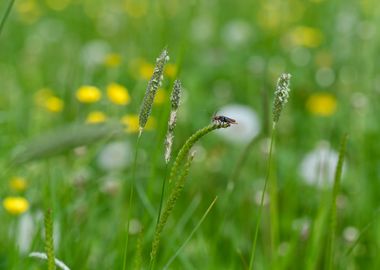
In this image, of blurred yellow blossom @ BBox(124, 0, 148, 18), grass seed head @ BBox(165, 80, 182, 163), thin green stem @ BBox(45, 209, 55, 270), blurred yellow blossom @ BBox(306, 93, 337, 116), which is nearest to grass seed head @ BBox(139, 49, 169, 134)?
grass seed head @ BBox(165, 80, 182, 163)

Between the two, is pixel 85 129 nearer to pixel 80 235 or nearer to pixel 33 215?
pixel 80 235

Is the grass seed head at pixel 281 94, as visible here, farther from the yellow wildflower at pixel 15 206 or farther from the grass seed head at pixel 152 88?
the yellow wildflower at pixel 15 206

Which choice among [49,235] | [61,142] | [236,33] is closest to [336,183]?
[49,235]

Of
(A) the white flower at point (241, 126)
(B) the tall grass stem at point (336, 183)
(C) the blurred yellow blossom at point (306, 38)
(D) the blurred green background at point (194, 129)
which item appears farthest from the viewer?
(C) the blurred yellow blossom at point (306, 38)

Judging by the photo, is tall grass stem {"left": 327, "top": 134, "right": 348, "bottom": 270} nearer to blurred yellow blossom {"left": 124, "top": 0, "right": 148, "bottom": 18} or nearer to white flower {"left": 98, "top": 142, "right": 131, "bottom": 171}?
white flower {"left": 98, "top": 142, "right": 131, "bottom": 171}

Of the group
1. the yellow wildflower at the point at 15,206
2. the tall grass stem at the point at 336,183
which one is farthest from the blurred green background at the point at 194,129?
the tall grass stem at the point at 336,183

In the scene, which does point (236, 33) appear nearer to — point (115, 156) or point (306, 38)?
point (306, 38)
